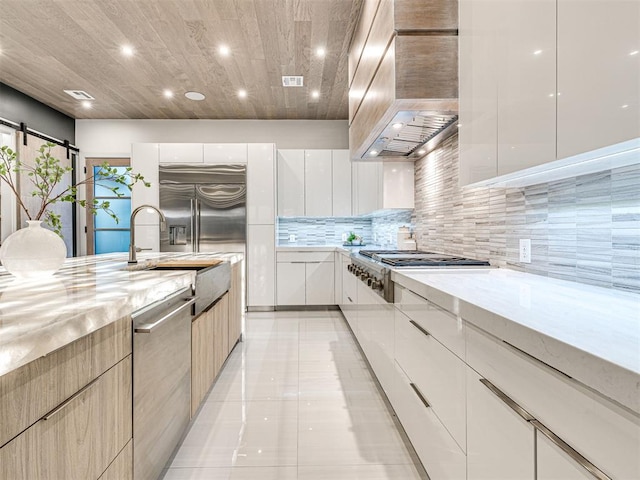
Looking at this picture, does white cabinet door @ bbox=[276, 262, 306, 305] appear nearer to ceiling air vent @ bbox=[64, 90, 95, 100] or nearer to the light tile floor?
the light tile floor

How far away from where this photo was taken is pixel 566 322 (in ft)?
2.66

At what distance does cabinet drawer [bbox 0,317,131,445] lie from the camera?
725mm

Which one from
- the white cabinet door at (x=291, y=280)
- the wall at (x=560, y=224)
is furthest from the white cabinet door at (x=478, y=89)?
the white cabinet door at (x=291, y=280)

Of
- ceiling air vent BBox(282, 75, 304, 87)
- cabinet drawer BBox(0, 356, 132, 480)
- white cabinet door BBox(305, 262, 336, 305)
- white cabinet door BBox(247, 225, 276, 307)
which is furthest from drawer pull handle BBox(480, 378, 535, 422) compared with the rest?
white cabinet door BBox(247, 225, 276, 307)

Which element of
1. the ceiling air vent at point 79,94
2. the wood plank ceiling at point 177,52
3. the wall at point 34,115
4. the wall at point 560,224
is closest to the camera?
the wall at point 560,224

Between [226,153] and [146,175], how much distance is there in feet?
3.71

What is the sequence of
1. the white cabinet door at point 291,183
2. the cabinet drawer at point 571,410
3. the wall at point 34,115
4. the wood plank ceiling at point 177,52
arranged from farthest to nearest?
1. the white cabinet door at point 291,183
2. the wall at point 34,115
3. the wood plank ceiling at point 177,52
4. the cabinet drawer at point 571,410

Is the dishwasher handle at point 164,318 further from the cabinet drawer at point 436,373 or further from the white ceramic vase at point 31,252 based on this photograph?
the cabinet drawer at point 436,373

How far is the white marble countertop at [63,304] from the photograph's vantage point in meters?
0.75

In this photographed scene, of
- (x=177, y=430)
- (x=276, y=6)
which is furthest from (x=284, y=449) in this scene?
(x=276, y=6)

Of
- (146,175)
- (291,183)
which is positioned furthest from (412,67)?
(146,175)

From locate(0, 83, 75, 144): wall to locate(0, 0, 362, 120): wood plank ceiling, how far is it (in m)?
0.11

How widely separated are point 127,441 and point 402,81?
6.45ft

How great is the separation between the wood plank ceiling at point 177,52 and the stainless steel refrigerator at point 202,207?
941mm
